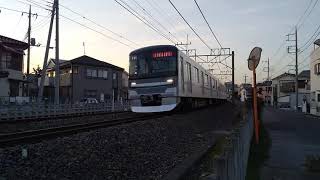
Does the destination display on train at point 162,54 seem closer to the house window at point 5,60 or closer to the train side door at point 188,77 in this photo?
the train side door at point 188,77

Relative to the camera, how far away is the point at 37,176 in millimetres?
7102

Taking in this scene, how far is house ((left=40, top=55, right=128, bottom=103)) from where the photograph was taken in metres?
55.7

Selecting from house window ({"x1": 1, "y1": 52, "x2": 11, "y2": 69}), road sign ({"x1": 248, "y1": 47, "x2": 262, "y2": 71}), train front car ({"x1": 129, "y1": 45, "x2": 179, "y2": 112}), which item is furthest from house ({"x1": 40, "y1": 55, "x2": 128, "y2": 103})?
road sign ({"x1": 248, "y1": 47, "x2": 262, "y2": 71})

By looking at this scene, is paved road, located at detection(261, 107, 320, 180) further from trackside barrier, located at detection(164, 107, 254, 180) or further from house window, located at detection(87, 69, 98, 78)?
house window, located at detection(87, 69, 98, 78)

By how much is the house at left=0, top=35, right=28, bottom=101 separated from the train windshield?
20177 millimetres

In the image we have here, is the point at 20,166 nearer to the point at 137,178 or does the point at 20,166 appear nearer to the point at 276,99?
the point at 137,178

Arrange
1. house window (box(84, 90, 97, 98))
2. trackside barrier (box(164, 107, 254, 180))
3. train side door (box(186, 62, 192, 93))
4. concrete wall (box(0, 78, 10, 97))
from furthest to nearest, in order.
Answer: house window (box(84, 90, 97, 98))
concrete wall (box(0, 78, 10, 97))
train side door (box(186, 62, 192, 93))
trackside barrier (box(164, 107, 254, 180))

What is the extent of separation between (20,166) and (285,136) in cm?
1155

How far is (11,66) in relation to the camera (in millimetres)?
41750

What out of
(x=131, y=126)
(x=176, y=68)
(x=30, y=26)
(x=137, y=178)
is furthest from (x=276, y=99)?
(x=137, y=178)

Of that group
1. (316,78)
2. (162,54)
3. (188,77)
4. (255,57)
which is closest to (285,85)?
(316,78)

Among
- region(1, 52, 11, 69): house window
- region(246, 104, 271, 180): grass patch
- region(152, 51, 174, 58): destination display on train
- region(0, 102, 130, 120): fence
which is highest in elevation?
region(1, 52, 11, 69): house window

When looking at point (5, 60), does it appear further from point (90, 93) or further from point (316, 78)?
point (316, 78)

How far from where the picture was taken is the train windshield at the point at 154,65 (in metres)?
20.4
